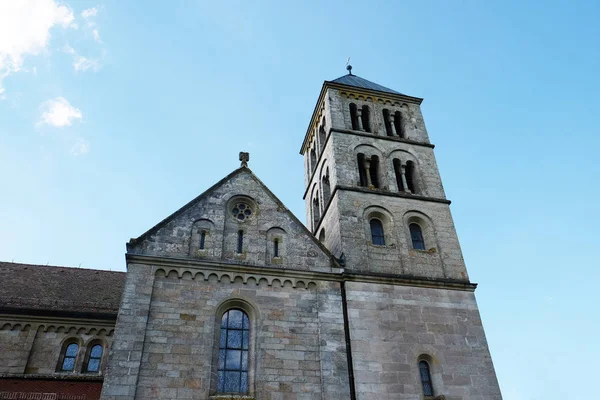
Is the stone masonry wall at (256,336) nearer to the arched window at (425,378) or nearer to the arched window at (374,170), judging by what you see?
the arched window at (425,378)

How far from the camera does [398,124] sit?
26375 mm

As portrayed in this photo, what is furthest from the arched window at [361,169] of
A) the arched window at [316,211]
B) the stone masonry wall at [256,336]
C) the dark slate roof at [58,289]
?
the dark slate roof at [58,289]

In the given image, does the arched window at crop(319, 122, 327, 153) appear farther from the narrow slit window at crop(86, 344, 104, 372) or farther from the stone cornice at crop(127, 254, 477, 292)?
the narrow slit window at crop(86, 344, 104, 372)

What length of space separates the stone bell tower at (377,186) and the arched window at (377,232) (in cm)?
4

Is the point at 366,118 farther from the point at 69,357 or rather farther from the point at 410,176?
the point at 69,357

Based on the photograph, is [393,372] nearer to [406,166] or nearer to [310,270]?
[310,270]

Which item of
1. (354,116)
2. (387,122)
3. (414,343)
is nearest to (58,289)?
(414,343)

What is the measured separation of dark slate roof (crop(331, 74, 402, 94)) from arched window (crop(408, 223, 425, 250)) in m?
9.28

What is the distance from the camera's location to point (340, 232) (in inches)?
774

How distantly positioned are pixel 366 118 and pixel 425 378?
14.1 metres

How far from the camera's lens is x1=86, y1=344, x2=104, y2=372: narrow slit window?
65.5 ft

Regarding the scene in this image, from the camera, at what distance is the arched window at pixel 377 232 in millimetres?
20358

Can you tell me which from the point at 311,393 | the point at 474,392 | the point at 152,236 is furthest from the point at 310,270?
the point at 474,392

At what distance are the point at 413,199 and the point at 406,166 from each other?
8.10ft
